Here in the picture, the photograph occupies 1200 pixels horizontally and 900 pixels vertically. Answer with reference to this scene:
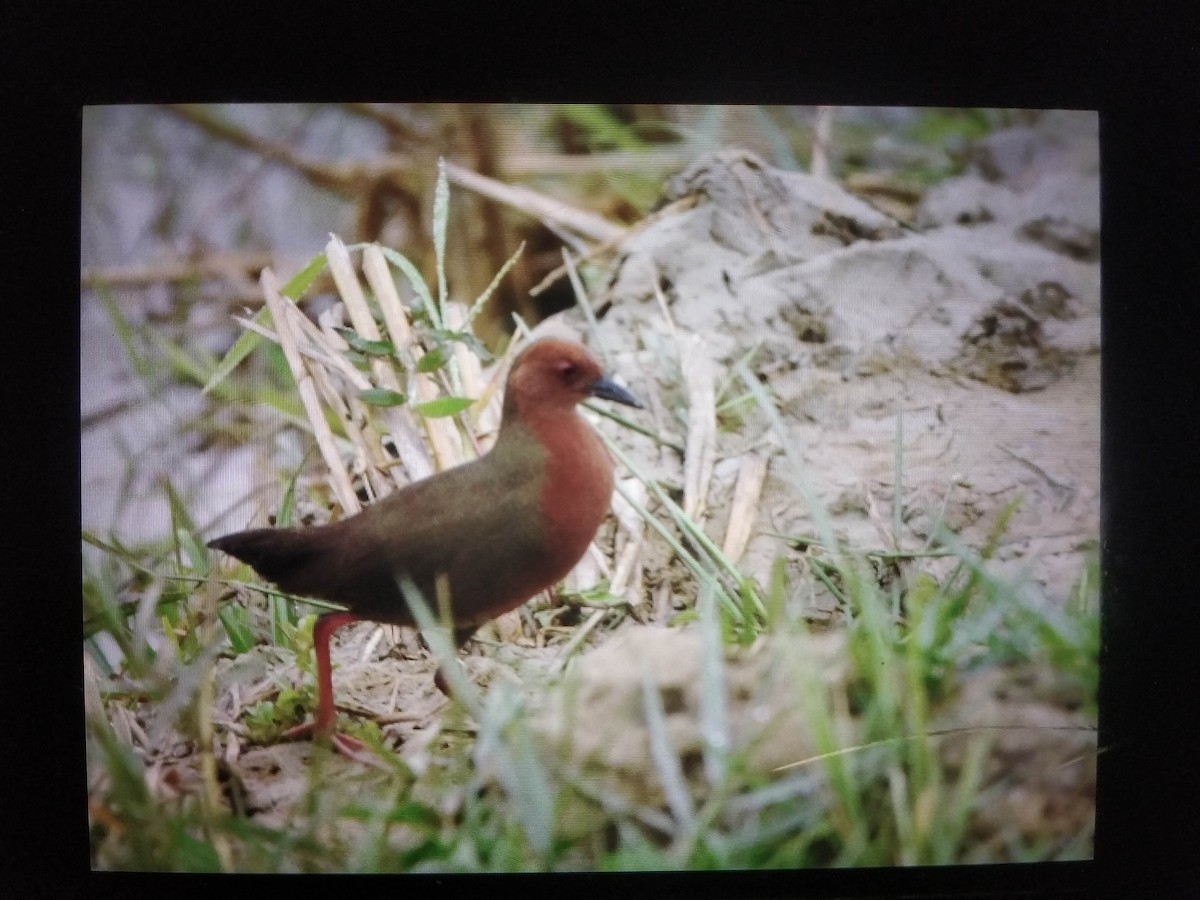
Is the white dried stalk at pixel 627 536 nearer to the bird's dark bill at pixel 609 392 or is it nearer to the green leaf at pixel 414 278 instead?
the bird's dark bill at pixel 609 392

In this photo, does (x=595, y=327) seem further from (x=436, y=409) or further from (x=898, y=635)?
(x=898, y=635)

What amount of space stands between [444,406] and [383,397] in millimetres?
89

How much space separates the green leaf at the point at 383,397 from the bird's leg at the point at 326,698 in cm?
29

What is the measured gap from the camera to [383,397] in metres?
1.33

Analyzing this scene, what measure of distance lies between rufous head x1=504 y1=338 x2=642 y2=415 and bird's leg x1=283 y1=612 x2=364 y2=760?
38 centimetres

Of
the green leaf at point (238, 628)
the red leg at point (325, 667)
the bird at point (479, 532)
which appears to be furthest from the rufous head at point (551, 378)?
the green leaf at point (238, 628)

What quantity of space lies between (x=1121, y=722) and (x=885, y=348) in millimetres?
647

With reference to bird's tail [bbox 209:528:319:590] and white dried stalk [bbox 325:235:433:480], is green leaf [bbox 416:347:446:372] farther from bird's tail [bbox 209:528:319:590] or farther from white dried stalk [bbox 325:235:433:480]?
bird's tail [bbox 209:528:319:590]

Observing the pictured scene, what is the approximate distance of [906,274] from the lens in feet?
4.56

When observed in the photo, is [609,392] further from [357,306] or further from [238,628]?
[238,628]

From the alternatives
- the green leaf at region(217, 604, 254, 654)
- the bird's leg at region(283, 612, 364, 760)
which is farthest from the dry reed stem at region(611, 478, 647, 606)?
the green leaf at region(217, 604, 254, 654)

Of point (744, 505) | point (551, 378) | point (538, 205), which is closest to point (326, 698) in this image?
point (551, 378)

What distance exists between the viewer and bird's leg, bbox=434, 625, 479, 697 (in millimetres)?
1293

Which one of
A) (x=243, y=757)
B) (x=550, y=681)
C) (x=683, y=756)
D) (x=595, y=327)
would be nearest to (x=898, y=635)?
(x=683, y=756)
